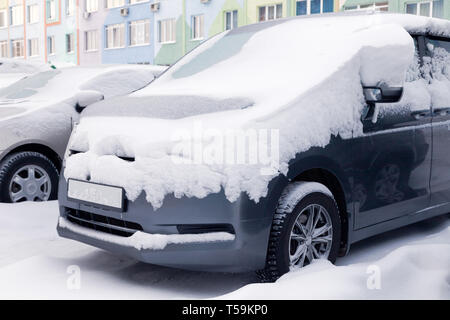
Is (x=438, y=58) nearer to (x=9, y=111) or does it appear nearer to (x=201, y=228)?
(x=201, y=228)

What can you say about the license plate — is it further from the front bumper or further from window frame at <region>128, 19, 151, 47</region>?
window frame at <region>128, 19, 151, 47</region>

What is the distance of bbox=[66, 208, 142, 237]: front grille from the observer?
335 cm

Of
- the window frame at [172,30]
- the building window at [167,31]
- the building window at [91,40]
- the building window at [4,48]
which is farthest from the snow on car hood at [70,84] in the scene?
the building window at [4,48]

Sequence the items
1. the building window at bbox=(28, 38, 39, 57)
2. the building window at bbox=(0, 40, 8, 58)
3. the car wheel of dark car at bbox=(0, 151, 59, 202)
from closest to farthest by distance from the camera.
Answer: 1. the car wheel of dark car at bbox=(0, 151, 59, 202)
2. the building window at bbox=(28, 38, 39, 57)
3. the building window at bbox=(0, 40, 8, 58)

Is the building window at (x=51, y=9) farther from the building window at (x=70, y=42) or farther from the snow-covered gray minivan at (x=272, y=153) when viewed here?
the snow-covered gray minivan at (x=272, y=153)

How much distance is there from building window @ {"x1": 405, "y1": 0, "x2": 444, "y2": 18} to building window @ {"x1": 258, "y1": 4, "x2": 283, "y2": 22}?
19.6 ft

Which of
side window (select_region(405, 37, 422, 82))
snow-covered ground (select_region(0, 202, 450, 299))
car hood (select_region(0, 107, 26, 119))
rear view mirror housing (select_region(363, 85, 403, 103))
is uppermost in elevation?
side window (select_region(405, 37, 422, 82))

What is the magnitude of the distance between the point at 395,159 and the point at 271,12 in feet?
78.4

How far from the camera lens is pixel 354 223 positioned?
147 inches

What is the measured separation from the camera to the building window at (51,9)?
42000 millimetres

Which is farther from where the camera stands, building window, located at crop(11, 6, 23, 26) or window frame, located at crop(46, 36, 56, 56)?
building window, located at crop(11, 6, 23, 26)

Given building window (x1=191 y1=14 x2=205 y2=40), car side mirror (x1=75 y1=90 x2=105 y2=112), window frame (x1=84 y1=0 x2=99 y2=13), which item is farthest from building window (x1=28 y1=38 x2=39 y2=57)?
car side mirror (x1=75 y1=90 x2=105 y2=112)
